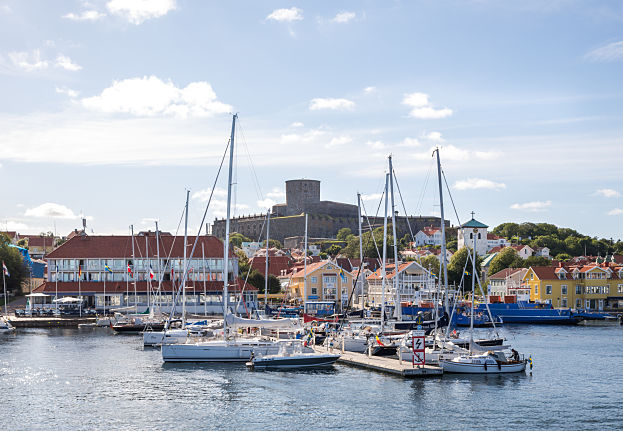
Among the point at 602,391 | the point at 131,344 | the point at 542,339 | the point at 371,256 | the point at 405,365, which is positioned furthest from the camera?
the point at 371,256

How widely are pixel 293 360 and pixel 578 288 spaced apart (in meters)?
68.9

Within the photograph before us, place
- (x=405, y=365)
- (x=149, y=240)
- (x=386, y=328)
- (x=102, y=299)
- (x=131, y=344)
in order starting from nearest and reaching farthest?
(x=405, y=365)
(x=386, y=328)
(x=131, y=344)
(x=102, y=299)
(x=149, y=240)

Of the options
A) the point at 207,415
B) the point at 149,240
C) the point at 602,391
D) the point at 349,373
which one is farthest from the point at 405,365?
the point at 149,240

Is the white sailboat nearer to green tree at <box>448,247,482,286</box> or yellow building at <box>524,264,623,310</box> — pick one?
yellow building at <box>524,264,623,310</box>

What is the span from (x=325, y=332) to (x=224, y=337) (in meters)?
11.0

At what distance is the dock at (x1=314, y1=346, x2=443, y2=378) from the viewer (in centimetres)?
4278

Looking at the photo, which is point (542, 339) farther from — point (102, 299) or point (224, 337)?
point (102, 299)

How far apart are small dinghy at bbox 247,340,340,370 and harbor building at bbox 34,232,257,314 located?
41.8 meters

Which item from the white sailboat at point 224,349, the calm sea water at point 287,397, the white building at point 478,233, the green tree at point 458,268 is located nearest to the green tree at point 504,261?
the green tree at point 458,268

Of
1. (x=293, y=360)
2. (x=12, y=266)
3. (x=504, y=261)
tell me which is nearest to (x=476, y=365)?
(x=293, y=360)

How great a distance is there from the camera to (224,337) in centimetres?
4928

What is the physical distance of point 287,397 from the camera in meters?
38.5

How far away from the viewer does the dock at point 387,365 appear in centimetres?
4278

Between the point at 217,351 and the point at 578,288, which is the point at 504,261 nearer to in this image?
the point at 578,288
